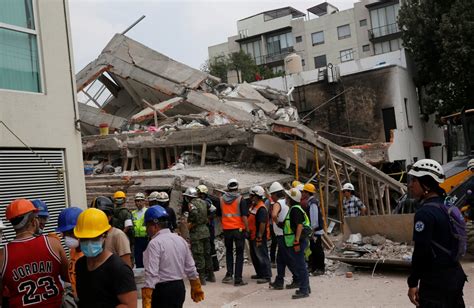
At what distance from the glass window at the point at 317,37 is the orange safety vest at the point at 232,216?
41.9m

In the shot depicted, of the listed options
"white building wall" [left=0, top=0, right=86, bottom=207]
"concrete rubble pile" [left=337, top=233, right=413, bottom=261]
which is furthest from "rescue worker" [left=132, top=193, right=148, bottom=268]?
"concrete rubble pile" [left=337, top=233, right=413, bottom=261]

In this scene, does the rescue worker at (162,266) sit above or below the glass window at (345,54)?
below

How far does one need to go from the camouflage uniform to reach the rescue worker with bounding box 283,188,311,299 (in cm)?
159

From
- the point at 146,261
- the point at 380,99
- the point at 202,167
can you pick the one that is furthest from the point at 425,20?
the point at 146,261

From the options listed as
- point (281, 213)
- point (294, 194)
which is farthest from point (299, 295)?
point (294, 194)

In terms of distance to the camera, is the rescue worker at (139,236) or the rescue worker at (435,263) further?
the rescue worker at (139,236)

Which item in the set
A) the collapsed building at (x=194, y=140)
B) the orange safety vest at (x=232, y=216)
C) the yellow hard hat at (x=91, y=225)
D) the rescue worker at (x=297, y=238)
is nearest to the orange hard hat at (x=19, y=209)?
the yellow hard hat at (x=91, y=225)

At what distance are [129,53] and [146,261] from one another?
1667cm

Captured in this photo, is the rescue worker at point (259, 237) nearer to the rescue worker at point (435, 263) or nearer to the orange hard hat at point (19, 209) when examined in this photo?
the rescue worker at point (435, 263)

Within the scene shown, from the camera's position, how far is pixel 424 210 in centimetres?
356

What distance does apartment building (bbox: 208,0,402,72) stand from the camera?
143 feet

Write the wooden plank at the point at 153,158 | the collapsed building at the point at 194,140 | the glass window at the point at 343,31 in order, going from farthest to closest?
the glass window at the point at 343,31 < the wooden plank at the point at 153,158 < the collapsed building at the point at 194,140

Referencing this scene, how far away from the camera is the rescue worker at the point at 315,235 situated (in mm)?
8750

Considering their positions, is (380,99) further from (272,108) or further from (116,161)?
(116,161)
